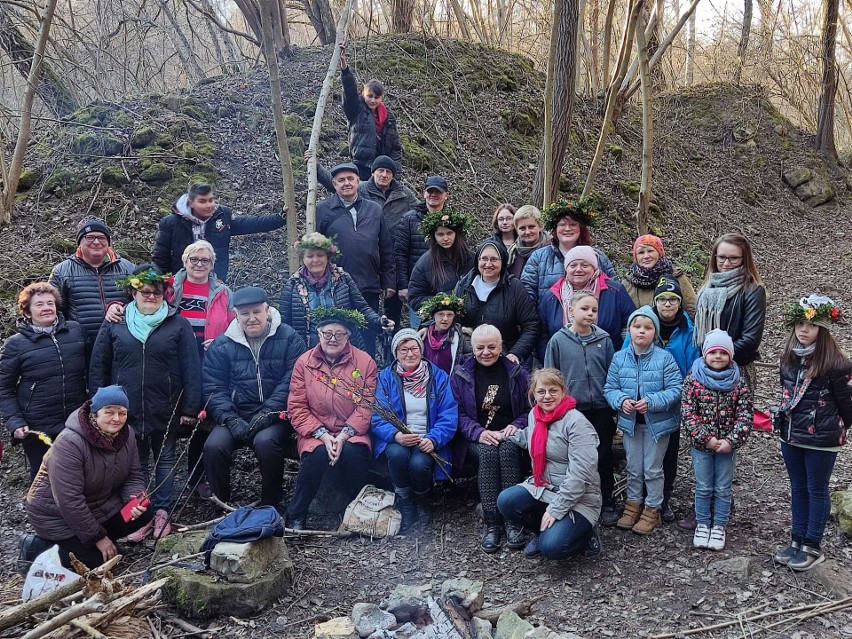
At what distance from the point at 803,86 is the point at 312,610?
1962cm

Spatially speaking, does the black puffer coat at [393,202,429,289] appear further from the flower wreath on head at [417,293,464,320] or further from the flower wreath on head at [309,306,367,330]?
the flower wreath on head at [309,306,367,330]

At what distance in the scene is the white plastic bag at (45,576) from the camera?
3951 millimetres

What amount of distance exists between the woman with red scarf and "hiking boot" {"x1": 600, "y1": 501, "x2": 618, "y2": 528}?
43 centimetres

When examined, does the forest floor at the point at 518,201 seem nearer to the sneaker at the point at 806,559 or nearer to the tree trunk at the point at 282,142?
the sneaker at the point at 806,559

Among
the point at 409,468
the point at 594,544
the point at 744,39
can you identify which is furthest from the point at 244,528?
the point at 744,39

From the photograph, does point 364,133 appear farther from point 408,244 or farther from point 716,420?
point 716,420

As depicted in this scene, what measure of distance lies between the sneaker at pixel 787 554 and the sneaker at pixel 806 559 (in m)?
0.03

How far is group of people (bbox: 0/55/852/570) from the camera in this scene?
4348 mm

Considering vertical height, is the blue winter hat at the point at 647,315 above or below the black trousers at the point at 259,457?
above

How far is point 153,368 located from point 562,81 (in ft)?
20.5

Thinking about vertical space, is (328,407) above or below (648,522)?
above

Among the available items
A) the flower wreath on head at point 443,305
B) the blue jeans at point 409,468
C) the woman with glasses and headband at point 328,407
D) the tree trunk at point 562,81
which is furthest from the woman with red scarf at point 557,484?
the tree trunk at point 562,81

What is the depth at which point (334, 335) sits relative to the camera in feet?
16.8

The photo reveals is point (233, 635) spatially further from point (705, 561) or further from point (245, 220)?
point (245, 220)
